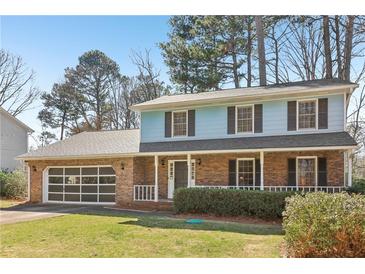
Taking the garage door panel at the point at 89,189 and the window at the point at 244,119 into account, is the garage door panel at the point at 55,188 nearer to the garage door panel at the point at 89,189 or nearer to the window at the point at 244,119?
the garage door panel at the point at 89,189

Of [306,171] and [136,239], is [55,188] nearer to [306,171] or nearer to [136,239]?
[136,239]

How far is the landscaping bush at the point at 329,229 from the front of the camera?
7273 mm

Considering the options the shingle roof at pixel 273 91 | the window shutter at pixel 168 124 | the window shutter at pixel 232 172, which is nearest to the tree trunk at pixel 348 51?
the shingle roof at pixel 273 91

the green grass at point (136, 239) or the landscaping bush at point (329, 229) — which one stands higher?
the landscaping bush at point (329, 229)

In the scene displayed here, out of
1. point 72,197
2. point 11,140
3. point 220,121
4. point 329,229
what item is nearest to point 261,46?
point 220,121

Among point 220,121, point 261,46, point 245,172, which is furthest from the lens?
point 261,46

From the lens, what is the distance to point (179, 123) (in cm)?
1700

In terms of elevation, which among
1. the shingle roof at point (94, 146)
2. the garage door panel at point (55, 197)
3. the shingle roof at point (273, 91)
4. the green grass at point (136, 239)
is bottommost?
the garage door panel at point (55, 197)

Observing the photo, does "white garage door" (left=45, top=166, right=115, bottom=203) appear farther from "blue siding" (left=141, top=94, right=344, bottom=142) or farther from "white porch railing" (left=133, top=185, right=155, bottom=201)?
"blue siding" (left=141, top=94, right=344, bottom=142)

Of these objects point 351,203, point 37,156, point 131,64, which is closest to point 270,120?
point 351,203

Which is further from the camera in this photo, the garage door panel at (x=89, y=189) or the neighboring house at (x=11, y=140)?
the neighboring house at (x=11, y=140)

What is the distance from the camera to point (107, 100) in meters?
35.9

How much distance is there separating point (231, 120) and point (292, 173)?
334 centimetres

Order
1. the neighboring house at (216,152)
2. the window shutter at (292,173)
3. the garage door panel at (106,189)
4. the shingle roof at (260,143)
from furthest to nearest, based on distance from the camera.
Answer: the garage door panel at (106,189) < the window shutter at (292,173) < the neighboring house at (216,152) < the shingle roof at (260,143)
